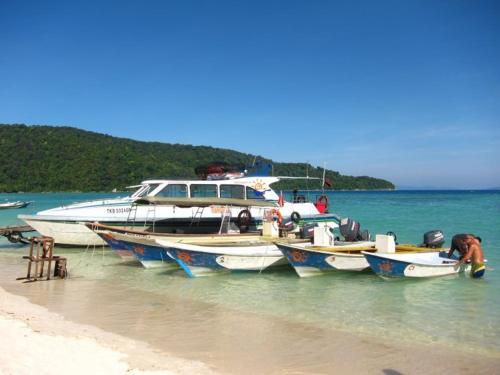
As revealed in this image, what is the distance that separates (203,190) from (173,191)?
1.26m

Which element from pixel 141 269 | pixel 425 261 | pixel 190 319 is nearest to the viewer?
pixel 190 319

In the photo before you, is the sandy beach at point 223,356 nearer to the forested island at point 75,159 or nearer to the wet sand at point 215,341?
the wet sand at point 215,341

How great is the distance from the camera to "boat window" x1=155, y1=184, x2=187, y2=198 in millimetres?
18328

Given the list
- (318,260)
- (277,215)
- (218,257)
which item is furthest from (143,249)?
(277,215)

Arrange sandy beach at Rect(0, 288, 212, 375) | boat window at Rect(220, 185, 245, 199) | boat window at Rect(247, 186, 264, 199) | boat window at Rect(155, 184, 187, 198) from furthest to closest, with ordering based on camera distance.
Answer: boat window at Rect(247, 186, 264, 199), boat window at Rect(220, 185, 245, 199), boat window at Rect(155, 184, 187, 198), sandy beach at Rect(0, 288, 212, 375)

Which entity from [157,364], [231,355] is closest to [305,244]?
[231,355]

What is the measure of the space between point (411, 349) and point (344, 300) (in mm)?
3496

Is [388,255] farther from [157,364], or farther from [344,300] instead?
[157,364]

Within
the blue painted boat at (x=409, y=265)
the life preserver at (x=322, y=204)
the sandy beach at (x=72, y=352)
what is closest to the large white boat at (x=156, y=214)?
the life preserver at (x=322, y=204)

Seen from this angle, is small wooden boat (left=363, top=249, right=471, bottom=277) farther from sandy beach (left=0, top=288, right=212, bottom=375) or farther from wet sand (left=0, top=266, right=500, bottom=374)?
sandy beach (left=0, top=288, right=212, bottom=375)

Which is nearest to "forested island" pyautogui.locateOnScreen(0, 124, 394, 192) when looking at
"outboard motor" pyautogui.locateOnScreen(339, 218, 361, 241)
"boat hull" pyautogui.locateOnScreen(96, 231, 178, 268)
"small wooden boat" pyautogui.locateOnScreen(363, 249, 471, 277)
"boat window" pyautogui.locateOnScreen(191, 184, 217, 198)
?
"boat window" pyautogui.locateOnScreen(191, 184, 217, 198)

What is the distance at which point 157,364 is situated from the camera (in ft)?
21.7

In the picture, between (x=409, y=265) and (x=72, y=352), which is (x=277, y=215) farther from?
(x=72, y=352)

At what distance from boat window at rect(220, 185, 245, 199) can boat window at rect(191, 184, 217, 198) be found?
33 cm
